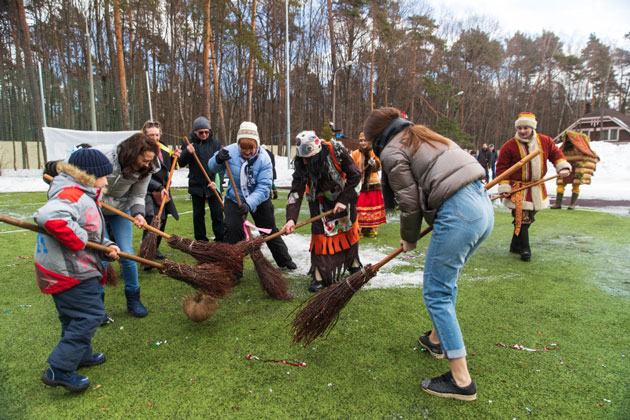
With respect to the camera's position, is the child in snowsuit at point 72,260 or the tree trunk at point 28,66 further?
the tree trunk at point 28,66

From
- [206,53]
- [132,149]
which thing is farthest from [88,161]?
[206,53]

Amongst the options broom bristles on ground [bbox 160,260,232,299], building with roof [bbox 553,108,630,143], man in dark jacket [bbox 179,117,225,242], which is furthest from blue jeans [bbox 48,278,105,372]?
building with roof [bbox 553,108,630,143]

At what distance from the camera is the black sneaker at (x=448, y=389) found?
2.07m

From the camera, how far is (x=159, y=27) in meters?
23.4

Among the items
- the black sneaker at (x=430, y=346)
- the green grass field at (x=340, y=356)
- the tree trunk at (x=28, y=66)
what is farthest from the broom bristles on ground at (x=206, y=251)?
the tree trunk at (x=28, y=66)

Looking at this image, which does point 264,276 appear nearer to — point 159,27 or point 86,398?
point 86,398

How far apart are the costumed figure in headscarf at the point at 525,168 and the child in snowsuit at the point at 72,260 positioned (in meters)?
4.38

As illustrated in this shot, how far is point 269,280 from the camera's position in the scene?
3545mm

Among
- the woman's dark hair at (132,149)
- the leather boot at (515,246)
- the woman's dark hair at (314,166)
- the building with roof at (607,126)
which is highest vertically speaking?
the building with roof at (607,126)

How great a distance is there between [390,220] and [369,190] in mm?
2247

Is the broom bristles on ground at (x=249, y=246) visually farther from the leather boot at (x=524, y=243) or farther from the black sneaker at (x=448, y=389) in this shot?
the leather boot at (x=524, y=243)

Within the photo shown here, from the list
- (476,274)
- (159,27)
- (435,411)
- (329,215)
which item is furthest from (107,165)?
(159,27)

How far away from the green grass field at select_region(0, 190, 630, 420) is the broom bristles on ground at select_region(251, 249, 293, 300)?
100 mm

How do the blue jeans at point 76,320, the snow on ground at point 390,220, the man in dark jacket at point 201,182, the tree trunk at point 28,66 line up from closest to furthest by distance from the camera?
the blue jeans at point 76,320, the snow on ground at point 390,220, the man in dark jacket at point 201,182, the tree trunk at point 28,66
